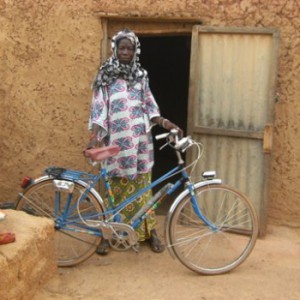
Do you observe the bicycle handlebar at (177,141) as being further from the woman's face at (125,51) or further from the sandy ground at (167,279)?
the sandy ground at (167,279)

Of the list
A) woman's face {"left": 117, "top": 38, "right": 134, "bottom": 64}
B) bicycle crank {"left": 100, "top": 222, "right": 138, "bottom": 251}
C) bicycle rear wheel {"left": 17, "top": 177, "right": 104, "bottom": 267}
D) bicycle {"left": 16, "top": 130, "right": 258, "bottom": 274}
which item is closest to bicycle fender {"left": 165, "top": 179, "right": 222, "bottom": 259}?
bicycle {"left": 16, "top": 130, "right": 258, "bottom": 274}

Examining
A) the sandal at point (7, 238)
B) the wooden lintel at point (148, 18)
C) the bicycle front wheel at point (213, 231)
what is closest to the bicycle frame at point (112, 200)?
the bicycle front wheel at point (213, 231)

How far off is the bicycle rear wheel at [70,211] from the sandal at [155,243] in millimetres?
573

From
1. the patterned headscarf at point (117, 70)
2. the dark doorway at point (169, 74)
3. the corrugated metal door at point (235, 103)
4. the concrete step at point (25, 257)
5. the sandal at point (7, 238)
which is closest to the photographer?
the concrete step at point (25, 257)

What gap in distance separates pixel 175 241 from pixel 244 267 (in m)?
0.64

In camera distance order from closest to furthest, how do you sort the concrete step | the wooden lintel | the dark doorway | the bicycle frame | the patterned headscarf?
1. the concrete step
2. the bicycle frame
3. the patterned headscarf
4. the wooden lintel
5. the dark doorway

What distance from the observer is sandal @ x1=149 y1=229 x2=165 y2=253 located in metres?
4.31

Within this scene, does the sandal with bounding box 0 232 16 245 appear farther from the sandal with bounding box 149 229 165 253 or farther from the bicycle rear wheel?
the sandal with bounding box 149 229 165 253

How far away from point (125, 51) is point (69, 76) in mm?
1075

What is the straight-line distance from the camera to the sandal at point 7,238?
3221 mm

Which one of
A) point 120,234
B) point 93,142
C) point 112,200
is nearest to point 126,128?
point 93,142

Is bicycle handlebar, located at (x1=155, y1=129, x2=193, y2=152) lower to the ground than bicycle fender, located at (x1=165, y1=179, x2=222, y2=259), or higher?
higher

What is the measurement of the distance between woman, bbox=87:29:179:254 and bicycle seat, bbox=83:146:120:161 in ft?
0.66

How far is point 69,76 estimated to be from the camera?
4809 mm
